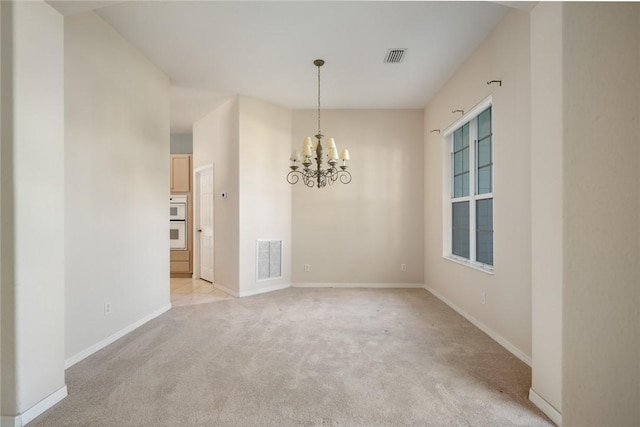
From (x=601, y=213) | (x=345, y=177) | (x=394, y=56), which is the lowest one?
(x=601, y=213)

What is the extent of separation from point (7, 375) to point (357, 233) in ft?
14.6

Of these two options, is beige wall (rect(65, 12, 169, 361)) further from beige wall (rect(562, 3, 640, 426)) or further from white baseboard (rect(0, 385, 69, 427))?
beige wall (rect(562, 3, 640, 426))

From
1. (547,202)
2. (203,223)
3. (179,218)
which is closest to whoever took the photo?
(547,202)

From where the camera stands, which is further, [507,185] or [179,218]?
[179,218]

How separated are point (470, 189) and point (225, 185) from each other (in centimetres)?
358

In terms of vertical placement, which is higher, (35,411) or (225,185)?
(225,185)

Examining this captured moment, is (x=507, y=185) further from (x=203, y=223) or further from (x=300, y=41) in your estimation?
(x=203, y=223)

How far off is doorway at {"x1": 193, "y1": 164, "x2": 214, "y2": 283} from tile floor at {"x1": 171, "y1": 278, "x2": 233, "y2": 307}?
227 millimetres

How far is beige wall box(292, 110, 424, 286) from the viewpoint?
5.44 m

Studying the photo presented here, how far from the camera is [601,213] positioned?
1.71 m

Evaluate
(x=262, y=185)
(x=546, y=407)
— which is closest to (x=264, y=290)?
(x=262, y=185)

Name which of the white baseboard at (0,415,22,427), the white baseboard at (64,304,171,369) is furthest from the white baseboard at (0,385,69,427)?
the white baseboard at (64,304,171,369)

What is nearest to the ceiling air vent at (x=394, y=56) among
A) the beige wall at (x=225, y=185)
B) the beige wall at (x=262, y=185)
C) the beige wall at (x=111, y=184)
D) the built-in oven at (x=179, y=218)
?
the beige wall at (x=262, y=185)

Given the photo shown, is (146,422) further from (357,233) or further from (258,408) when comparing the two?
(357,233)
